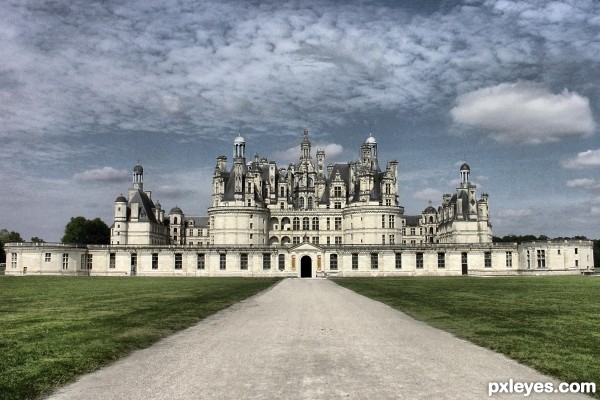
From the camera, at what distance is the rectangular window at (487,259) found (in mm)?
76000

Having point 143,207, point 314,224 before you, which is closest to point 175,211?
point 143,207

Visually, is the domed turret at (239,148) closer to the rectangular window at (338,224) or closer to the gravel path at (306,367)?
the rectangular window at (338,224)

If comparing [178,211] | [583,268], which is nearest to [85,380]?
[583,268]

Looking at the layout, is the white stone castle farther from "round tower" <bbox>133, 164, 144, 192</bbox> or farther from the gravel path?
the gravel path

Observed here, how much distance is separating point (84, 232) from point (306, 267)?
5720 cm

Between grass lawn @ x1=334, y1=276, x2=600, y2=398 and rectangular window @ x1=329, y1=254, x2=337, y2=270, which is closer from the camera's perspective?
grass lawn @ x1=334, y1=276, x2=600, y2=398

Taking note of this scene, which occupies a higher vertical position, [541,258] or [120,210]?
[120,210]

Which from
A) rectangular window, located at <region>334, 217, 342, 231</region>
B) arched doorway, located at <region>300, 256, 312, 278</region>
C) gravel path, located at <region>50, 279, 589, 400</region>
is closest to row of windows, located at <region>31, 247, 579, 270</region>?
arched doorway, located at <region>300, 256, 312, 278</region>

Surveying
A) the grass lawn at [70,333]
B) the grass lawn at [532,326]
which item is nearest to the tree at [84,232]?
the grass lawn at [70,333]

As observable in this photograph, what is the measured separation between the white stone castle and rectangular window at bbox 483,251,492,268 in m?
0.14

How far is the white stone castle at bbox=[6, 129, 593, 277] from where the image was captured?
75.1m

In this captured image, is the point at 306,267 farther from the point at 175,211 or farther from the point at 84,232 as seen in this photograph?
the point at 84,232

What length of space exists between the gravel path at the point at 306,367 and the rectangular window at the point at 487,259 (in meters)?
62.7

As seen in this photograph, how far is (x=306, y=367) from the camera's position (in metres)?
11.0
